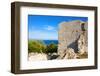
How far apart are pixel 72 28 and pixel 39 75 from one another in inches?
19.7

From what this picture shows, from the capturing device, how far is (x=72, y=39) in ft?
7.29

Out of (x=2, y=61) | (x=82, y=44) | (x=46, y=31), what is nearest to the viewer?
(x=2, y=61)

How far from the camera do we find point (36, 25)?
81.9 inches

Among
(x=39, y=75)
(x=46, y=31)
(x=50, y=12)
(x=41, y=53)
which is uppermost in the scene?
(x=50, y=12)

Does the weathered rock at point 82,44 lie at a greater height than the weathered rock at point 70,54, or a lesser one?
greater

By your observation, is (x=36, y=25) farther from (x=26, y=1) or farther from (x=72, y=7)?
(x=72, y=7)

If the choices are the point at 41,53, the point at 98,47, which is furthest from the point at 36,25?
the point at 98,47

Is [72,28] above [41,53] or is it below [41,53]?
above

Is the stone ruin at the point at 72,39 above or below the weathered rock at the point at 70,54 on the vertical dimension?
above

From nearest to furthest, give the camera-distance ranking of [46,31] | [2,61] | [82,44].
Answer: [2,61]
[46,31]
[82,44]

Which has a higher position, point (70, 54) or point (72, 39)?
point (72, 39)

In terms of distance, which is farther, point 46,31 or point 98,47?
point 98,47

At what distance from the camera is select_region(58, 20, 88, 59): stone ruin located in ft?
7.15

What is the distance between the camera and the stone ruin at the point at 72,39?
85.8 inches
